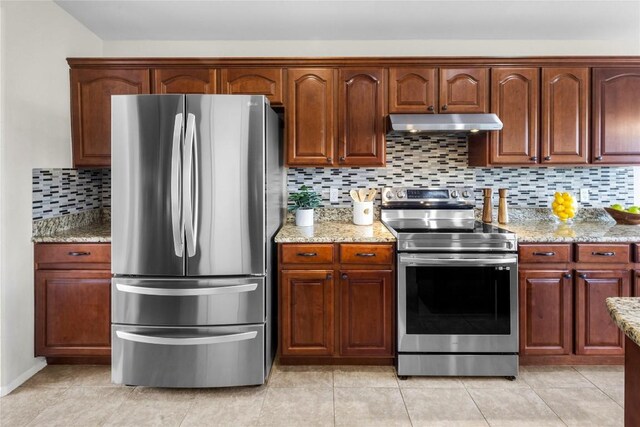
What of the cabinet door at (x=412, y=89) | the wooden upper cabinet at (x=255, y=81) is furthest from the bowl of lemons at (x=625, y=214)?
the wooden upper cabinet at (x=255, y=81)

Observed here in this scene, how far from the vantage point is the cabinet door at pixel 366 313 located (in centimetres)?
273

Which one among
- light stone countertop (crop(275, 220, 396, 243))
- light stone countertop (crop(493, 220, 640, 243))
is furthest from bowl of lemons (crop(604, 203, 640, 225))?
light stone countertop (crop(275, 220, 396, 243))

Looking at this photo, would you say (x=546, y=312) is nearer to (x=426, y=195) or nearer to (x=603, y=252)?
(x=603, y=252)

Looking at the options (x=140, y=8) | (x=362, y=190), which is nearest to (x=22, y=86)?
(x=140, y=8)

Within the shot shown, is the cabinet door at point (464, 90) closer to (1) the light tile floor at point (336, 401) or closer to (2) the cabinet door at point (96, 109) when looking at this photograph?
(1) the light tile floor at point (336, 401)

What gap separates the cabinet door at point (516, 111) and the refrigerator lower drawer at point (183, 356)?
2.24 metres

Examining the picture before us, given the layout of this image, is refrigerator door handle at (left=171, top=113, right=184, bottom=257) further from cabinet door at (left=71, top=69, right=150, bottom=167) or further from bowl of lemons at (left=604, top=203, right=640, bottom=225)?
bowl of lemons at (left=604, top=203, right=640, bottom=225)

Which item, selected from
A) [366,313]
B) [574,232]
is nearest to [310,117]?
[366,313]

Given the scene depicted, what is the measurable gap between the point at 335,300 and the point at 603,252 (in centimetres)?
174

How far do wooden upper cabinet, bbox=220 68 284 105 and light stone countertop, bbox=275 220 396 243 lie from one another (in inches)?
37.8

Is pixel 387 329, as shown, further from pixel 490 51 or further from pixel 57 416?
pixel 490 51

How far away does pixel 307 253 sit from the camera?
2.73 m

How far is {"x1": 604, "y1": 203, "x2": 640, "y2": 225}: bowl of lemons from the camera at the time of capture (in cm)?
315

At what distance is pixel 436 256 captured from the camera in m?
2.64
